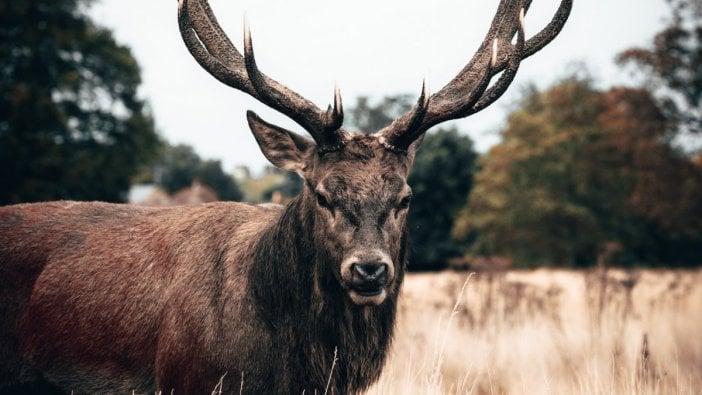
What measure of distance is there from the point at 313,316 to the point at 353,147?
3.53 ft

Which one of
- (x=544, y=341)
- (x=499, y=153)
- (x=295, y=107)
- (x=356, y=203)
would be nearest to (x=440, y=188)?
(x=499, y=153)

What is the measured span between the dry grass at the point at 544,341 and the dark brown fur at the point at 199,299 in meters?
1.34

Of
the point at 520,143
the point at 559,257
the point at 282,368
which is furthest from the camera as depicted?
the point at 520,143

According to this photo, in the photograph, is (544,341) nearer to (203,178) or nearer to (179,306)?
Result: (179,306)

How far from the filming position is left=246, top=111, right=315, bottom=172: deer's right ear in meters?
4.55

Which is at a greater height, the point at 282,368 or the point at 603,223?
the point at 603,223

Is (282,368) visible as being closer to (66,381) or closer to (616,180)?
(66,381)

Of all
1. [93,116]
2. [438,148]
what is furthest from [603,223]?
[93,116]

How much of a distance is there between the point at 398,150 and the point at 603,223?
3635 cm

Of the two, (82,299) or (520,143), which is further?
(520,143)

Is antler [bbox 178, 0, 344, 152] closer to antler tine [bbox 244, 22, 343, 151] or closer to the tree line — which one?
antler tine [bbox 244, 22, 343, 151]

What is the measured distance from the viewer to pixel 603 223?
124 feet

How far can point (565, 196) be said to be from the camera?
38.5 metres

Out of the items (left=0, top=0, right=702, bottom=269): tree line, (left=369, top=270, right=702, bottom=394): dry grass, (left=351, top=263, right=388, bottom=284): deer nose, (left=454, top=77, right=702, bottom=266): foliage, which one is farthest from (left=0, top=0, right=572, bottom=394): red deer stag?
(left=454, top=77, right=702, bottom=266): foliage
